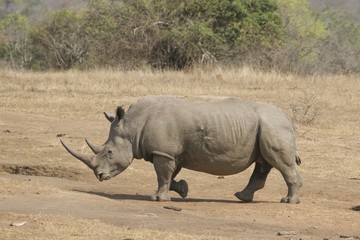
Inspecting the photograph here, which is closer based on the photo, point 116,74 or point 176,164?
point 176,164

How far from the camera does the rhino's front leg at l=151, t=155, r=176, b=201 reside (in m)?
11.8

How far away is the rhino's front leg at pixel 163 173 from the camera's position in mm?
11789

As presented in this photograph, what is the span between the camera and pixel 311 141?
17.0 metres

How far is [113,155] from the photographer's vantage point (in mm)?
12039

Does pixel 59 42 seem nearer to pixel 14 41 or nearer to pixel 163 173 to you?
pixel 14 41

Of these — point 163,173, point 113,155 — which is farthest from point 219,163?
point 113,155

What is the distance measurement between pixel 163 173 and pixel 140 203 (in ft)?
1.89

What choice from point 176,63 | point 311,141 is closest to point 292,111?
point 311,141

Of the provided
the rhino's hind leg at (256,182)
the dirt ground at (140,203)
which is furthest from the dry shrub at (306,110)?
the rhino's hind leg at (256,182)

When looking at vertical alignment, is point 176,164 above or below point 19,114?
above

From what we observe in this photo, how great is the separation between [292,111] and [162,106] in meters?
8.09

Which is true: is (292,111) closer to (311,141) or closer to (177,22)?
(311,141)

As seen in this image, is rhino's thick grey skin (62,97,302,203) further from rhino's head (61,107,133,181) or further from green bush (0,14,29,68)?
green bush (0,14,29,68)

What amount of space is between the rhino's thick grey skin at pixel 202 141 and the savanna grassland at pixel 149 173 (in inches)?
13.4
